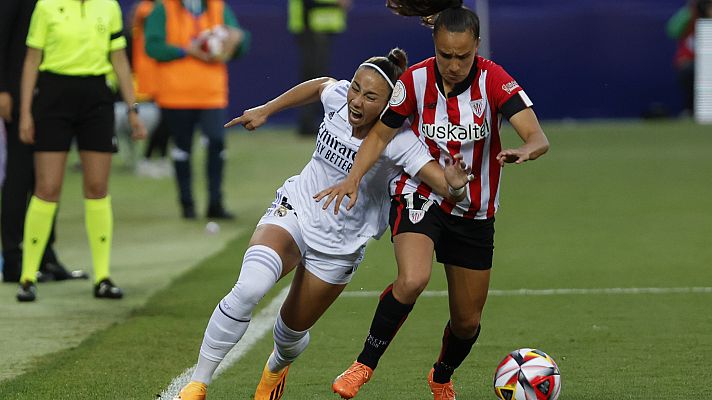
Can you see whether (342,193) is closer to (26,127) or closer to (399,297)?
(399,297)

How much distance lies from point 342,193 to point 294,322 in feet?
2.20

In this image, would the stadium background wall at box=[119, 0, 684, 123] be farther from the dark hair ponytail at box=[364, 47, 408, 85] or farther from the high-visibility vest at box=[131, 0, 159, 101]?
the dark hair ponytail at box=[364, 47, 408, 85]

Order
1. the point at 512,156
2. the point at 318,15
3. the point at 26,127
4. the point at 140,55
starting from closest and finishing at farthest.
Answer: the point at 512,156
the point at 26,127
the point at 140,55
the point at 318,15

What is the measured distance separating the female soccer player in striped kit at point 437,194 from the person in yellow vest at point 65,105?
3285mm

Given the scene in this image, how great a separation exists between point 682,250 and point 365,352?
5.62m

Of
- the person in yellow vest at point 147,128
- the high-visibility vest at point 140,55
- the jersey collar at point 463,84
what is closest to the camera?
the jersey collar at point 463,84

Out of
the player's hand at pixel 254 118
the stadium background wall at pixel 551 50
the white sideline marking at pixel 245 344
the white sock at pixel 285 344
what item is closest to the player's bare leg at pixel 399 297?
the white sock at pixel 285 344

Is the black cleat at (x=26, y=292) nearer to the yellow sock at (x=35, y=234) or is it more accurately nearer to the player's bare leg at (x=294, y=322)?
the yellow sock at (x=35, y=234)

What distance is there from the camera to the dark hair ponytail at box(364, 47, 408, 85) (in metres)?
5.88

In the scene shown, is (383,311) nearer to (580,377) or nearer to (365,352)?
→ (365,352)

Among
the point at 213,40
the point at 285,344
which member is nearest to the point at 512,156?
the point at 285,344

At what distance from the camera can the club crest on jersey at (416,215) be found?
5.84m

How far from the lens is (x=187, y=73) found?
42.9ft

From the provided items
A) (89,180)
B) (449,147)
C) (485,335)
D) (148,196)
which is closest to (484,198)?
(449,147)
